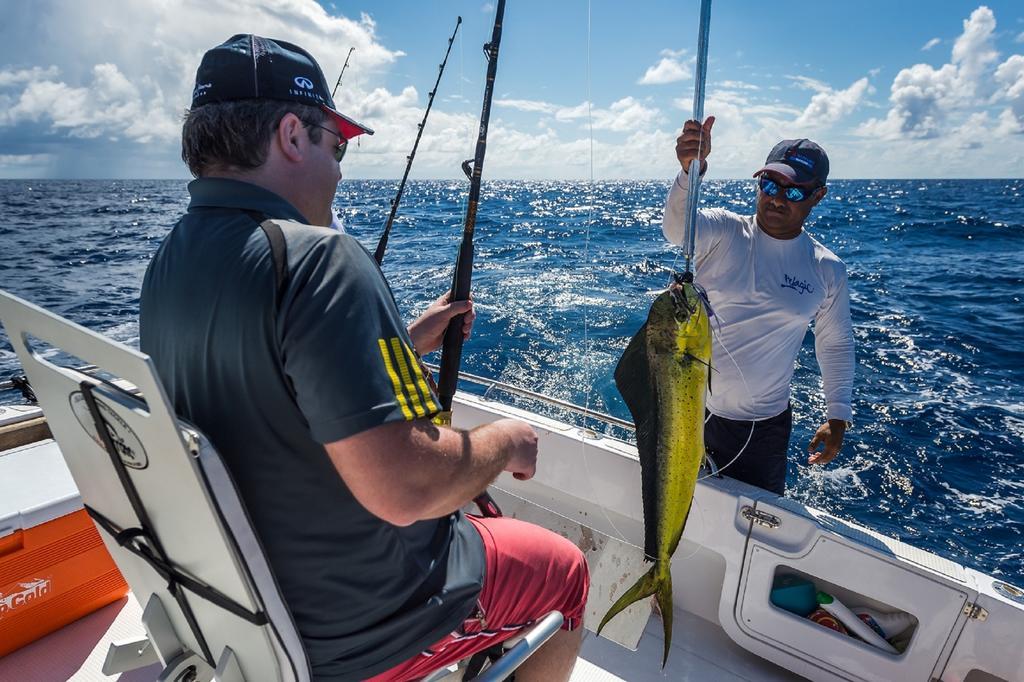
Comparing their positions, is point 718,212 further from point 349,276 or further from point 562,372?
point 562,372

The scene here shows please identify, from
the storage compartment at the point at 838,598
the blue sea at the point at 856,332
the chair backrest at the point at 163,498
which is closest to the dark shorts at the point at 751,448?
the storage compartment at the point at 838,598

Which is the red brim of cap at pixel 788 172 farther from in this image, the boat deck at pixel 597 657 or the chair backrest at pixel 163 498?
the chair backrest at pixel 163 498

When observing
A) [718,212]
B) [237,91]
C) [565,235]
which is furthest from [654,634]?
[565,235]

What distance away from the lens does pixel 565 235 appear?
1798 cm

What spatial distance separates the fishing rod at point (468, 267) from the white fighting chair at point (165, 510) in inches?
28.7

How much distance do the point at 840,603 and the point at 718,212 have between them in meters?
1.60

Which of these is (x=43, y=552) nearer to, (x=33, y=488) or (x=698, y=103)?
(x=33, y=488)

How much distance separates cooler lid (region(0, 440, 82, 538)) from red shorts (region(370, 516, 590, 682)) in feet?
5.28

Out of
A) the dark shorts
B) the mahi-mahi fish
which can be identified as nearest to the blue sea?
the mahi-mahi fish

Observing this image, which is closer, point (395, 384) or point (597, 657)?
point (395, 384)

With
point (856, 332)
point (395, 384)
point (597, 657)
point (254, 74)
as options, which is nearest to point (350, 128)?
point (254, 74)

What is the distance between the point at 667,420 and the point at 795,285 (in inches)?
37.5

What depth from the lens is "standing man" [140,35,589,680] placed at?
2.94ft

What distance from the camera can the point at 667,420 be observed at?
2.02m
